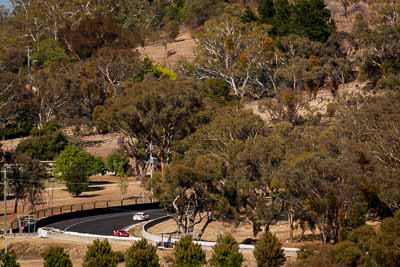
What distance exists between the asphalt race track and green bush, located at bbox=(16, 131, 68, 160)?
21.0 m

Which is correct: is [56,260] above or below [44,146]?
above

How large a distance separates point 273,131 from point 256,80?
109 ft

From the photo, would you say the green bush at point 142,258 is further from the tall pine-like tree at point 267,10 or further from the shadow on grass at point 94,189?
the tall pine-like tree at point 267,10

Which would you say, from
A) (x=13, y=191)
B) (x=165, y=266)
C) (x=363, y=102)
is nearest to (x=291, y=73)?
(x=363, y=102)

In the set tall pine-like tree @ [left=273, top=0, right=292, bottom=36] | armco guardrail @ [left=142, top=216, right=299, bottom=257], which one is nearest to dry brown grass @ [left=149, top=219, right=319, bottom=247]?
armco guardrail @ [left=142, top=216, right=299, bottom=257]

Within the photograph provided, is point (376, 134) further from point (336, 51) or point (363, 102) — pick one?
point (336, 51)

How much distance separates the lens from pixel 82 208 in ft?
270

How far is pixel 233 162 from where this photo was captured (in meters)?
69.0

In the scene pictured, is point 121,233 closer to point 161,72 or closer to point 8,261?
point 8,261

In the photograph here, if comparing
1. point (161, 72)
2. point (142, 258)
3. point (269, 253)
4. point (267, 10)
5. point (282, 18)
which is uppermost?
point (267, 10)

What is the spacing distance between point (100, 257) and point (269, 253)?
305 inches

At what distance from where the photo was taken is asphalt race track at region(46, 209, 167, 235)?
72.2 meters

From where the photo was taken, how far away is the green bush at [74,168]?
3565 inches

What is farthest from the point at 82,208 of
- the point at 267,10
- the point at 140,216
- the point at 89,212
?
the point at 267,10
